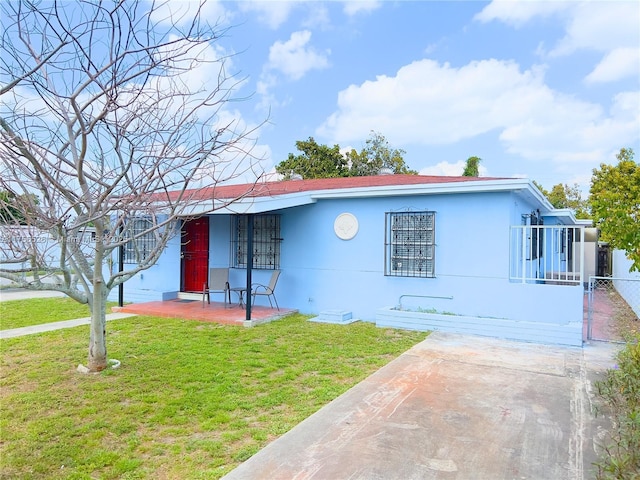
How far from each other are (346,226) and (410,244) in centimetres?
152

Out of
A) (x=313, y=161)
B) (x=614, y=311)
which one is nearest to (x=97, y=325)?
(x=614, y=311)

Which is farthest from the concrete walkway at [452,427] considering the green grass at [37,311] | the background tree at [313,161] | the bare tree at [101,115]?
the background tree at [313,161]

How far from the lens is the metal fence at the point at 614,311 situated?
24.7 ft

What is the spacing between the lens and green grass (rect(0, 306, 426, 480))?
11.0ft

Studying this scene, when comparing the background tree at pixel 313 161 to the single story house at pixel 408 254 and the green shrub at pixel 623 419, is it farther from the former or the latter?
the green shrub at pixel 623 419

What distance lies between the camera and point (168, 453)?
343 cm

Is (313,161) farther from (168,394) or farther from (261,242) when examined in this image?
(168,394)

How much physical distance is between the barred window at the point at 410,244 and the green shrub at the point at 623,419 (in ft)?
13.0

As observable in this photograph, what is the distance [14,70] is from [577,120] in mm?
16990

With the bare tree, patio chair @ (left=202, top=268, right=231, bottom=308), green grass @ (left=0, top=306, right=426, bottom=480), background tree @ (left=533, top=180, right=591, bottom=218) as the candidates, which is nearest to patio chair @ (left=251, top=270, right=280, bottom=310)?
patio chair @ (left=202, top=268, right=231, bottom=308)

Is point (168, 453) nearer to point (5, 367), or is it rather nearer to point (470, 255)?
point (5, 367)

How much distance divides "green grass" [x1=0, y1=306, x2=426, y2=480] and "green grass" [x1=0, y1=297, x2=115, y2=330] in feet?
5.06

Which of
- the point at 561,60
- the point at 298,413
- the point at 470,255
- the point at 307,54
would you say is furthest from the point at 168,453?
the point at 561,60

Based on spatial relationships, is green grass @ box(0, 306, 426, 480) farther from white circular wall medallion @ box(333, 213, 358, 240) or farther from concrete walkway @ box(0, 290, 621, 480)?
white circular wall medallion @ box(333, 213, 358, 240)
